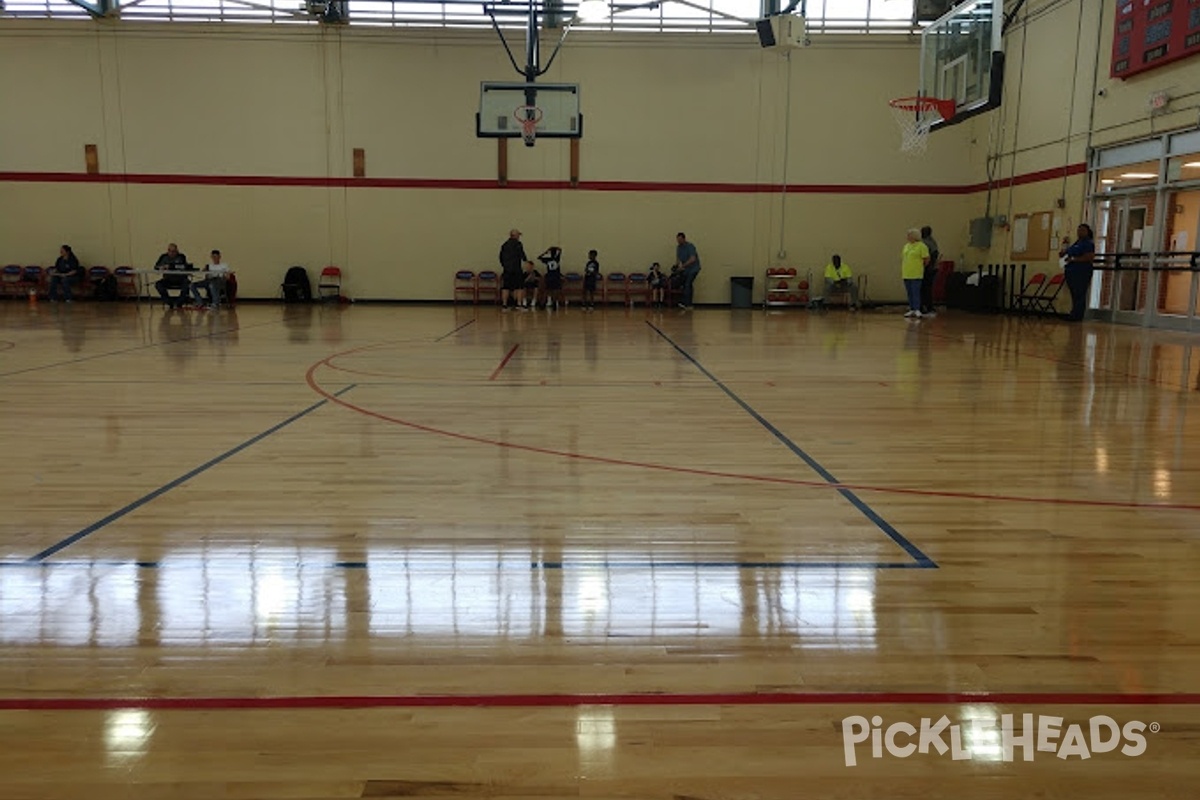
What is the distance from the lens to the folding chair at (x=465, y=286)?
17.6 meters

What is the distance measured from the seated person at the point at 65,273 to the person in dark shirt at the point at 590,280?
9.89 metres

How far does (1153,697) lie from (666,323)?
12.1 meters

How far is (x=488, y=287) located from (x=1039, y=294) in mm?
10364

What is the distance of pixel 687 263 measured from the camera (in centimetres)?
1717

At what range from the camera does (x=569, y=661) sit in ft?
6.84

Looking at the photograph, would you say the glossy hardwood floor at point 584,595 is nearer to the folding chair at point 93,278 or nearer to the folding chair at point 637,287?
the folding chair at point 637,287

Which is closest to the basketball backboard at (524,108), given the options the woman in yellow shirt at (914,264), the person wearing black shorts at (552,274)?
the person wearing black shorts at (552,274)

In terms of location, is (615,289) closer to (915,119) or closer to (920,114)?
(915,119)

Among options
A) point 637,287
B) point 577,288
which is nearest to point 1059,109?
point 637,287

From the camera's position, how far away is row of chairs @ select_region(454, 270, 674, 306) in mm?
17734

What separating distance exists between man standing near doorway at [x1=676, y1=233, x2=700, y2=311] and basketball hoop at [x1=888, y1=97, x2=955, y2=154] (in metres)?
4.33

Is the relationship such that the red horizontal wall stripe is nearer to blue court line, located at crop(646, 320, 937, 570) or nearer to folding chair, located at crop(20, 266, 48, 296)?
folding chair, located at crop(20, 266, 48, 296)

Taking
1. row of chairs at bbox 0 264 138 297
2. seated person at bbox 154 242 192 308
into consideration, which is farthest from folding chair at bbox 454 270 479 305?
row of chairs at bbox 0 264 138 297

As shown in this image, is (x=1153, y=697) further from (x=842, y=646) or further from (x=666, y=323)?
(x=666, y=323)
